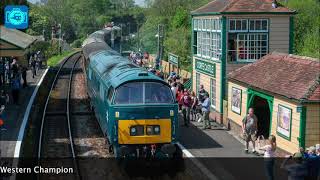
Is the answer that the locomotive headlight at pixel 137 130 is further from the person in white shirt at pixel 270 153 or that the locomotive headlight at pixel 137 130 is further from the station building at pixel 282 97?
the station building at pixel 282 97

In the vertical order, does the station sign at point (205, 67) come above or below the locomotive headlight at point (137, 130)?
above

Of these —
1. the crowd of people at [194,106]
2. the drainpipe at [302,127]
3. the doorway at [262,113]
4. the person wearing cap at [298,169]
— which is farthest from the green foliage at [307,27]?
the person wearing cap at [298,169]

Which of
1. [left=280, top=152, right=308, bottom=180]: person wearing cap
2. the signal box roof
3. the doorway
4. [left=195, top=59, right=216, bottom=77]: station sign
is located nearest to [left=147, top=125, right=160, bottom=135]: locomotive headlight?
[left=280, top=152, right=308, bottom=180]: person wearing cap

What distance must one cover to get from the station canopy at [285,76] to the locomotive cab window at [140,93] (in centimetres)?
390

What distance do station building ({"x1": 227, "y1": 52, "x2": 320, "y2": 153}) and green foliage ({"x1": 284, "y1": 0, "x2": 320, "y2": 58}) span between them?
1925 cm

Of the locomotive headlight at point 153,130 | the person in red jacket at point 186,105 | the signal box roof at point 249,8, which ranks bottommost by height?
the person in red jacket at point 186,105

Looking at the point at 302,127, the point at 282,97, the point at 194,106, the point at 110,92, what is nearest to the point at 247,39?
the point at 194,106

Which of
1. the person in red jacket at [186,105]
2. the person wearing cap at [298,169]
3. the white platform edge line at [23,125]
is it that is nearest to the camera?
the person wearing cap at [298,169]

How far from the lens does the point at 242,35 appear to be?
22.2 metres

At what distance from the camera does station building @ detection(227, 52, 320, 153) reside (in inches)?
607

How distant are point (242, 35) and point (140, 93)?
27.6 feet

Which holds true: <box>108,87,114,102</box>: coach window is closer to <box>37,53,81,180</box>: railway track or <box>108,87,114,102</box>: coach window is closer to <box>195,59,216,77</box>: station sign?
<box>37,53,81,180</box>: railway track

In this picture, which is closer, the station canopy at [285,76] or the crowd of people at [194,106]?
the station canopy at [285,76]

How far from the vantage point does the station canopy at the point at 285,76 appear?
15.8 m
